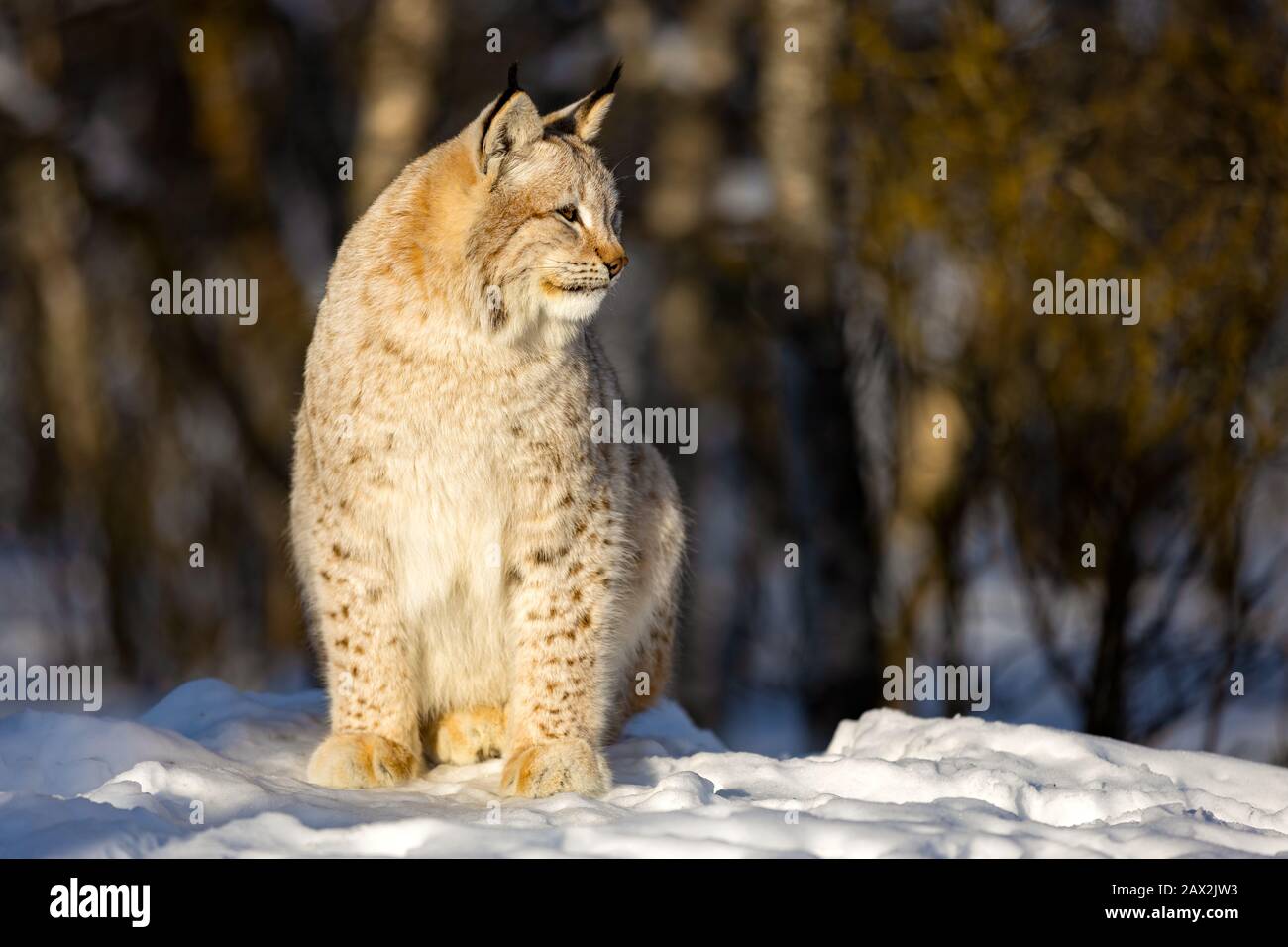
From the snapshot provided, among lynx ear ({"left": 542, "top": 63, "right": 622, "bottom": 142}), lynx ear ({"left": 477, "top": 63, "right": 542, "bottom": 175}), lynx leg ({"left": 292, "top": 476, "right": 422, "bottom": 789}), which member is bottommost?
lynx leg ({"left": 292, "top": 476, "right": 422, "bottom": 789})

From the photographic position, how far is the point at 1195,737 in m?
8.28

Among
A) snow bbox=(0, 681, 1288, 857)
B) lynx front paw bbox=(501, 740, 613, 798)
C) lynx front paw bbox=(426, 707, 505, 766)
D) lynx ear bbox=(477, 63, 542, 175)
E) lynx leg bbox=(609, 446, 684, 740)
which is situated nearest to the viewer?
snow bbox=(0, 681, 1288, 857)

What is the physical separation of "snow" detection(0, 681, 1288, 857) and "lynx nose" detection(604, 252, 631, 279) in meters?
1.41

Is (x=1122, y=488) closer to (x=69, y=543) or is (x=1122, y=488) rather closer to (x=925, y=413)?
Answer: (x=925, y=413)

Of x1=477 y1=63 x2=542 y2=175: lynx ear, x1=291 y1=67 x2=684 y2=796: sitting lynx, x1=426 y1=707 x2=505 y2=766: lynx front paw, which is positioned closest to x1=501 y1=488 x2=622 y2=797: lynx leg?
x1=291 y1=67 x2=684 y2=796: sitting lynx

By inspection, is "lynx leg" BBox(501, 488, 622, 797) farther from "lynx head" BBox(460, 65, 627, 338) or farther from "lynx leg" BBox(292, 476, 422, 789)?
"lynx head" BBox(460, 65, 627, 338)

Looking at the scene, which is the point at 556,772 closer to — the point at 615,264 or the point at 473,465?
the point at 473,465

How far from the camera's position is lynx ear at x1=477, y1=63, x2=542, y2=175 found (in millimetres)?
4219

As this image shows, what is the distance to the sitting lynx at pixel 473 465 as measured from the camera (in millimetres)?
4230

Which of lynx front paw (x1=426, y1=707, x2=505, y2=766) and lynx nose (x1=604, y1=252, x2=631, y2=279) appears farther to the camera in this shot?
lynx front paw (x1=426, y1=707, x2=505, y2=766)

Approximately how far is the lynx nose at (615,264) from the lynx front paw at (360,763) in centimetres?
146

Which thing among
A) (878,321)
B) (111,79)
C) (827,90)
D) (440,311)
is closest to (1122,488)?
(878,321)

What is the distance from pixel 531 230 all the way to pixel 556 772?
151cm
